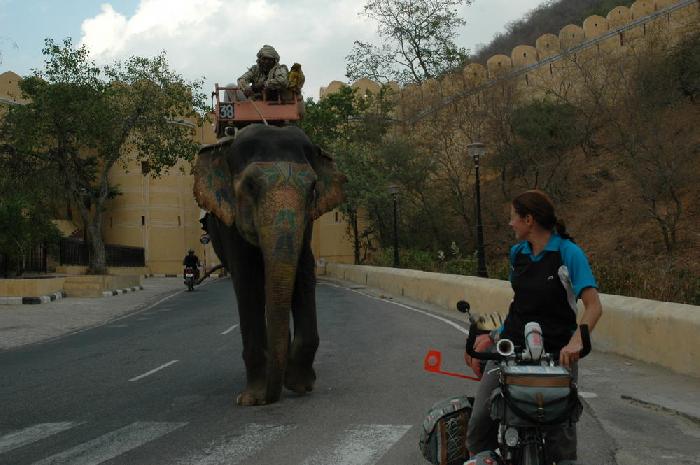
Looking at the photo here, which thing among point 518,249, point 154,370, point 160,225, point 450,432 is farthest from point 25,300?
point 160,225

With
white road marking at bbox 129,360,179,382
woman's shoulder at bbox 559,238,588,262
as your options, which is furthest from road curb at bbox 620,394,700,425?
white road marking at bbox 129,360,179,382

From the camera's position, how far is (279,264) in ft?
22.8

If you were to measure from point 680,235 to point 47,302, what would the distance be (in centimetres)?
2356

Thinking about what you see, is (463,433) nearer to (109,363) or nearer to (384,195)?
(109,363)

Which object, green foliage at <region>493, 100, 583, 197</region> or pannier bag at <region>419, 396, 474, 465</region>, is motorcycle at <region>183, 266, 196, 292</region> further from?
pannier bag at <region>419, 396, 474, 465</region>

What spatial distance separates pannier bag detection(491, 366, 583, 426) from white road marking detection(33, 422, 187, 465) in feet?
12.4

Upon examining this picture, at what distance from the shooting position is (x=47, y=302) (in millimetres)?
27188

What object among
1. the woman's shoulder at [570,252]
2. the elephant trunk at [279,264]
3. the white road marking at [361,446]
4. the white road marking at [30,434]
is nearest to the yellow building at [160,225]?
the elephant trunk at [279,264]

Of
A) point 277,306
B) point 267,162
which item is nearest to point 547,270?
point 277,306

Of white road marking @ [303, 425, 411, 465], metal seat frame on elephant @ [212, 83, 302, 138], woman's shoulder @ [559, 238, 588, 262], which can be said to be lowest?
white road marking @ [303, 425, 411, 465]

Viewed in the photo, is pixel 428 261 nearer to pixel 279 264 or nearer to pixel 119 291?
pixel 119 291

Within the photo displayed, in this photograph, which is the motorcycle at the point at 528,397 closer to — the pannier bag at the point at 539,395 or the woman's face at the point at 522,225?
the pannier bag at the point at 539,395

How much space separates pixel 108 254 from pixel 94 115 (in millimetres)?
19710

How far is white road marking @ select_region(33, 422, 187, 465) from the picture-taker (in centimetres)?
577
